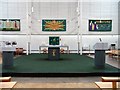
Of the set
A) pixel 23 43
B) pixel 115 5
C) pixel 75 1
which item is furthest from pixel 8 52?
pixel 115 5

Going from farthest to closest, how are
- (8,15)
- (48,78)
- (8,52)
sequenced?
(8,15) → (8,52) → (48,78)

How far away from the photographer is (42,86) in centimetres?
648

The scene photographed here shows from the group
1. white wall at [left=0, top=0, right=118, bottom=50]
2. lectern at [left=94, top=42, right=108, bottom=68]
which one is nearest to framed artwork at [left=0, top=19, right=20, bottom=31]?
white wall at [left=0, top=0, right=118, bottom=50]

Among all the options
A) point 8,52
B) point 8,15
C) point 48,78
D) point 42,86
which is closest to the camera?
point 42,86

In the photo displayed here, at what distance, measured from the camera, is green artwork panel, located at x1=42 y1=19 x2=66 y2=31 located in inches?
757

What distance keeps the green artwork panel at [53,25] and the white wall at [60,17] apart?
33 centimetres

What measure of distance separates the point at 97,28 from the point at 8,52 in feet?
37.8

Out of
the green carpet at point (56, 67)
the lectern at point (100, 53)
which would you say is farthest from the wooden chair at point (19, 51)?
the lectern at point (100, 53)

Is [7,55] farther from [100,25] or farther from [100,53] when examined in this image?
[100,25]

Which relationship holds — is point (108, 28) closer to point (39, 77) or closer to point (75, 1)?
point (75, 1)

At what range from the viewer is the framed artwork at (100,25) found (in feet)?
63.1

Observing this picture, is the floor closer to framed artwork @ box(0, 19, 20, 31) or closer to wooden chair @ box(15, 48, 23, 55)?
wooden chair @ box(15, 48, 23, 55)

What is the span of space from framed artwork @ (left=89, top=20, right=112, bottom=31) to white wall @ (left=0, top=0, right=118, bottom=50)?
34cm

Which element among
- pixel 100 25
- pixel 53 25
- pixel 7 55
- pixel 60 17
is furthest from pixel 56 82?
pixel 100 25
